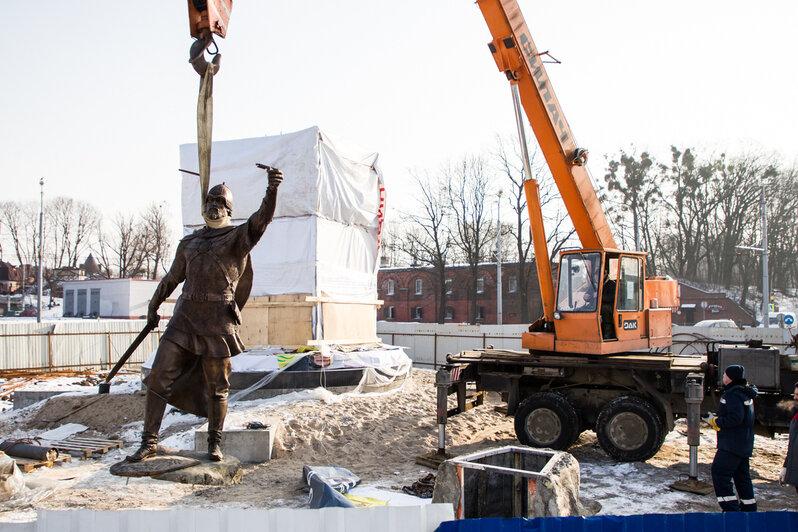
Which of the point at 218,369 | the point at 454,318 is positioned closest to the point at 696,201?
the point at 454,318

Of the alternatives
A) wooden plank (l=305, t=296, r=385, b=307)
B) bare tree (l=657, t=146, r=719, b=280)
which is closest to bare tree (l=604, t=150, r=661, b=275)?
bare tree (l=657, t=146, r=719, b=280)

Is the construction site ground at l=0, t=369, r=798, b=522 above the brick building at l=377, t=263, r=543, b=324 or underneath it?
underneath

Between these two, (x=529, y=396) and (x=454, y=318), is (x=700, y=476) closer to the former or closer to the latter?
(x=529, y=396)

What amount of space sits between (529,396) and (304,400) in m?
4.75

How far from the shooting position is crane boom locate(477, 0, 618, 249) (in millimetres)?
10844

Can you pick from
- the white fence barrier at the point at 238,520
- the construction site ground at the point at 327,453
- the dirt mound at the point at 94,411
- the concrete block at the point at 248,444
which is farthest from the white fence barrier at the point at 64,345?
the white fence barrier at the point at 238,520

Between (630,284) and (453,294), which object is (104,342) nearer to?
(630,284)

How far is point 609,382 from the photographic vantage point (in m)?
9.96

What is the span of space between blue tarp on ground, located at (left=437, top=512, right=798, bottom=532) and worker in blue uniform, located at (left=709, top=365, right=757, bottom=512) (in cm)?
329

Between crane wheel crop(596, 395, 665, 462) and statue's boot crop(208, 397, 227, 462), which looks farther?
crane wheel crop(596, 395, 665, 462)

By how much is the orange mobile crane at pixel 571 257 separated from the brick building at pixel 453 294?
3393 cm

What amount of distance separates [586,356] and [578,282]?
1.21 meters

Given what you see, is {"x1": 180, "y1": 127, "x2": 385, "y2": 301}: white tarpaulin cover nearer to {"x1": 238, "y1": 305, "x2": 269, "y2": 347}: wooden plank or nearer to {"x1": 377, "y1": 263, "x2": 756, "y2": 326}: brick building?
{"x1": 238, "y1": 305, "x2": 269, "y2": 347}: wooden plank

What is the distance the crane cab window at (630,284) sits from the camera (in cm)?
1012
